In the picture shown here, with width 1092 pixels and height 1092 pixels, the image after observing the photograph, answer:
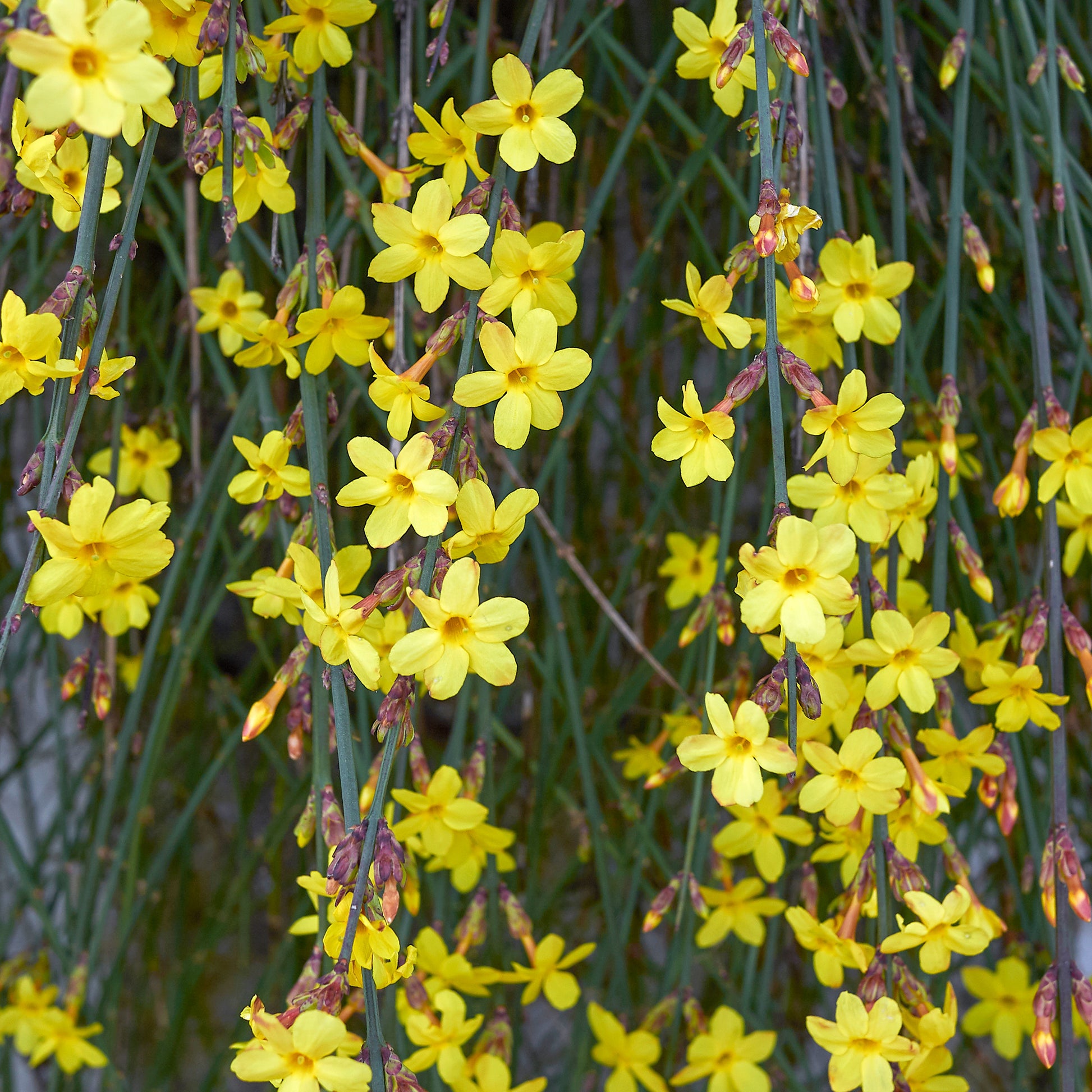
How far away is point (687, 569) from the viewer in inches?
50.7

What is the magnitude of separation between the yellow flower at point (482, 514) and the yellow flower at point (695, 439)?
11 centimetres

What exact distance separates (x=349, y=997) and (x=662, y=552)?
937 millimetres

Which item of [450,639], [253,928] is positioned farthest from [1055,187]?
[253,928]

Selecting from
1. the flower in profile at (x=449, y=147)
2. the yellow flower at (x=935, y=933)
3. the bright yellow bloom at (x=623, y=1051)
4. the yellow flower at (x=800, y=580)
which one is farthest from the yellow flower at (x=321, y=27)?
the bright yellow bloom at (x=623, y=1051)

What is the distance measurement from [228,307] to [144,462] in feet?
0.79

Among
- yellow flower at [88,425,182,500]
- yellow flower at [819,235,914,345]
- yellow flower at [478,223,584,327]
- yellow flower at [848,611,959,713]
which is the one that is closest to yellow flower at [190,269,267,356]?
yellow flower at [88,425,182,500]

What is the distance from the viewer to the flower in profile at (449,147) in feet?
2.36

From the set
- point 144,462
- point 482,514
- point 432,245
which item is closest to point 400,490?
point 482,514

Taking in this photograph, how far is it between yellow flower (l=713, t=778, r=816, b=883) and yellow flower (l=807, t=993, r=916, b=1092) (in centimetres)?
28

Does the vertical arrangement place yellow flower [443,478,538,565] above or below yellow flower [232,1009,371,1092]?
above

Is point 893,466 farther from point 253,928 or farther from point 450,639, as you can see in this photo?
point 253,928

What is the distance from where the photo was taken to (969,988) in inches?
46.1

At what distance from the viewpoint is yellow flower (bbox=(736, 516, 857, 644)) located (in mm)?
598

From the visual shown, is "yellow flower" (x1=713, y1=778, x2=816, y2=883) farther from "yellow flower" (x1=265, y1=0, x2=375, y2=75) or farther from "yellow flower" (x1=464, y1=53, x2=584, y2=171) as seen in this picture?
"yellow flower" (x1=265, y1=0, x2=375, y2=75)
